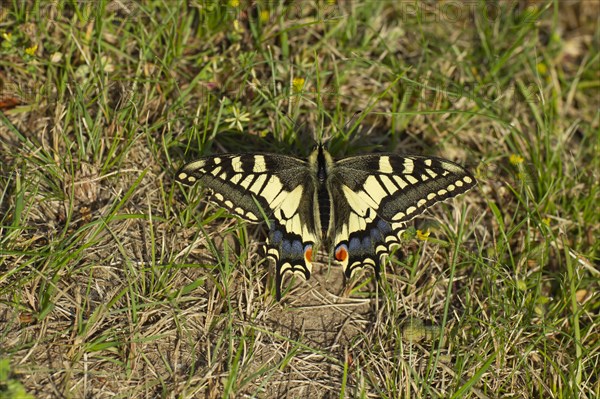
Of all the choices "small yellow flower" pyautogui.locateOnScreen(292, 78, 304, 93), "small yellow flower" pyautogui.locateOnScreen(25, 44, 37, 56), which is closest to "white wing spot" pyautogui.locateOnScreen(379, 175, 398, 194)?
"small yellow flower" pyautogui.locateOnScreen(292, 78, 304, 93)

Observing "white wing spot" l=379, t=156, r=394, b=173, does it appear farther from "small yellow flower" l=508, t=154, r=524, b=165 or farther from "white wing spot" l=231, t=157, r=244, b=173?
"small yellow flower" l=508, t=154, r=524, b=165

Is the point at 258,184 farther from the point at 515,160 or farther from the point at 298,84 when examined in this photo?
the point at 515,160

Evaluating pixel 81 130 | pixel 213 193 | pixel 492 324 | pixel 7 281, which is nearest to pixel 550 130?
pixel 492 324

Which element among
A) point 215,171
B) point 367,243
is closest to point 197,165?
point 215,171

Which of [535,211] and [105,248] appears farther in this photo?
[535,211]

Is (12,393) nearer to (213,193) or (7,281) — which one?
(7,281)

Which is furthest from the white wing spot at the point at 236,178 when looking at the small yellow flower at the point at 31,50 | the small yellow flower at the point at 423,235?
the small yellow flower at the point at 31,50

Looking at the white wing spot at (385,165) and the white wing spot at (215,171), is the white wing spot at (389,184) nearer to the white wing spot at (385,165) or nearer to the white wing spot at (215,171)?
the white wing spot at (385,165)

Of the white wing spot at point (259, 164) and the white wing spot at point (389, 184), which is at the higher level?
the white wing spot at point (259, 164)
